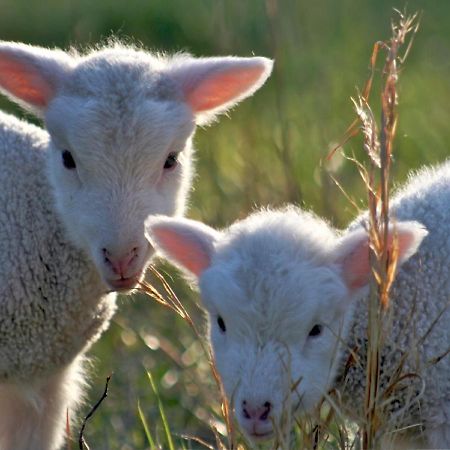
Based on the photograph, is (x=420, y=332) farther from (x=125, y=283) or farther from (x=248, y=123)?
(x=248, y=123)

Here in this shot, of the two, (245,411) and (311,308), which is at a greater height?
(311,308)

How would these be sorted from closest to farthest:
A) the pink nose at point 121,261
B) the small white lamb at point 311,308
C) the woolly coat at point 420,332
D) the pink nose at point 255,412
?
1. the pink nose at point 255,412
2. the small white lamb at point 311,308
3. the woolly coat at point 420,332
4. the pink nose at point 121,261

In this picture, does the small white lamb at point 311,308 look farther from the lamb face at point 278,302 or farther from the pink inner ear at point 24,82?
the pink inner ear at point 24,82

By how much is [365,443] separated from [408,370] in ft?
1.16

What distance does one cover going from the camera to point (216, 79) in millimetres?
5020

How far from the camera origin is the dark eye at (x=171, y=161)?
15.8 feet

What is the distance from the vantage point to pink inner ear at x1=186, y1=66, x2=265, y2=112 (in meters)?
4.98

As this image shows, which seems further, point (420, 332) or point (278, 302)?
point (420, 332)

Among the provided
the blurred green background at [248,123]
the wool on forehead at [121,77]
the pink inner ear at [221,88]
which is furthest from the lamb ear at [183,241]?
the blurred green background at [248,123]

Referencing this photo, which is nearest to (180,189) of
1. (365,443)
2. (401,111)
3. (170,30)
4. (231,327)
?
(231,327)

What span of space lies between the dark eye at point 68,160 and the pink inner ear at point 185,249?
Result: 63 cm

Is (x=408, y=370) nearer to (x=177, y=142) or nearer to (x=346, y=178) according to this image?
(x=177, y=142)

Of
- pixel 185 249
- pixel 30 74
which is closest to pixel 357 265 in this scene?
pixel 185 249

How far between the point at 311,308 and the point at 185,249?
0.55m
